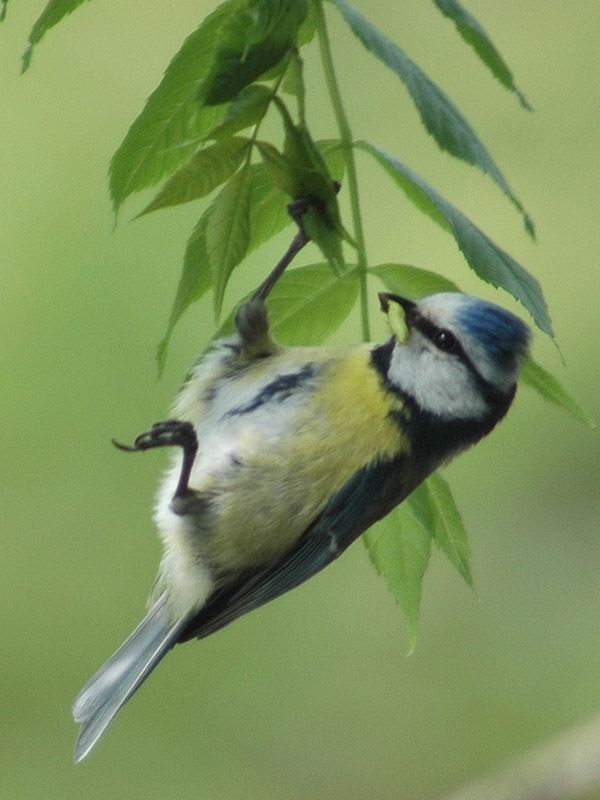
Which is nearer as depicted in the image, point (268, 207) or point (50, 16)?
point (50, 16)

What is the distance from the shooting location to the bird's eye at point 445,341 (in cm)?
172

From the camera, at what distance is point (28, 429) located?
362 centimetres

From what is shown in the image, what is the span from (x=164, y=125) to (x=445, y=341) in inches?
24.8

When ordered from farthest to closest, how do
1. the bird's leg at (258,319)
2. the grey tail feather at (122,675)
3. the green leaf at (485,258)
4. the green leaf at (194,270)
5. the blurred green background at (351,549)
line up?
the blurred green background at (351,549)
the grey tail feather at (122,675)
the bird's leg at (258,319)
the green leaf at (194,270)
the green leaf at (485,258)

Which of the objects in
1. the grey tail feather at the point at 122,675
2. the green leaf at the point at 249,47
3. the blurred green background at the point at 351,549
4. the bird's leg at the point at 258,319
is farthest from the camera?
the blurred green background at the point at 351,549

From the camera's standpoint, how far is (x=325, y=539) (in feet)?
5.64

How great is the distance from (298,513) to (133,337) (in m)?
1.86

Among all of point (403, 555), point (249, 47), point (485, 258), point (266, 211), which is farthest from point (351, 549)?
point (249, 47)

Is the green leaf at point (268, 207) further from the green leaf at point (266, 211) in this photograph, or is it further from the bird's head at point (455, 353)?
the bird's head at point (455, 353)

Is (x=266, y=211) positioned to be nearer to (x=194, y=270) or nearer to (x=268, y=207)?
(x=268, y=207)

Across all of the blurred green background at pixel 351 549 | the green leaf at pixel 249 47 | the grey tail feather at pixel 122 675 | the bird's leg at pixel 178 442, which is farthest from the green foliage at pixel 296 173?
the blurred green background at pixel 351 549

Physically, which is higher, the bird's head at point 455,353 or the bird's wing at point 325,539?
the bird's head at point 455,353

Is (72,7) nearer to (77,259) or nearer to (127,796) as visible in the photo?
(77,259)

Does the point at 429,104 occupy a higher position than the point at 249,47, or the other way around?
the point at 249,47
